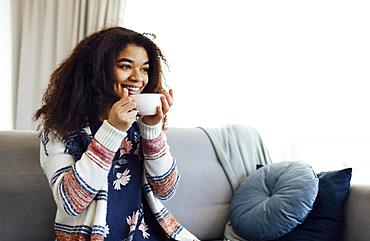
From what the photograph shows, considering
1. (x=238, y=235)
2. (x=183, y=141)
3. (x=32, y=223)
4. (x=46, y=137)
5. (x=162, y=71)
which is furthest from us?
(x=183, y=141)

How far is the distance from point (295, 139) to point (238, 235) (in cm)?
80

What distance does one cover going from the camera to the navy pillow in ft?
4.78

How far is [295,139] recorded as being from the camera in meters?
2.22

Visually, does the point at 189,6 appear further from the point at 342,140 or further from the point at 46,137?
the point at 46,137

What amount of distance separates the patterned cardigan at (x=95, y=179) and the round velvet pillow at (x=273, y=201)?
0.33 meters

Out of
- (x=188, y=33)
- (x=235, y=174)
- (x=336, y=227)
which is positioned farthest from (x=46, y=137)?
(x=188, y=33)

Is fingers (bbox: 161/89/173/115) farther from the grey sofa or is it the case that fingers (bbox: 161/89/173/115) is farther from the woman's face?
the grey sofa

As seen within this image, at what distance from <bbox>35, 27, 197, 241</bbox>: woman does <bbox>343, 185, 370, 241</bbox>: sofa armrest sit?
570mm

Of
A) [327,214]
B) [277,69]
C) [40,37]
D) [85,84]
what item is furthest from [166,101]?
[40,37]

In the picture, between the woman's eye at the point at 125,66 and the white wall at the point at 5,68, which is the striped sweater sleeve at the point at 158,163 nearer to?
the woman's eye at the point at 125,66

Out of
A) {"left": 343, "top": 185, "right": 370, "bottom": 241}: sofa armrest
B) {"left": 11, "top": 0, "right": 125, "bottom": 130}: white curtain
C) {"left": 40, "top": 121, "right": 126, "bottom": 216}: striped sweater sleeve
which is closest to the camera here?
{"left": 40, "top": 121, "right": 126, "bottom": 216}: striped sweater sleeve

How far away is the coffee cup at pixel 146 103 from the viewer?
108cm

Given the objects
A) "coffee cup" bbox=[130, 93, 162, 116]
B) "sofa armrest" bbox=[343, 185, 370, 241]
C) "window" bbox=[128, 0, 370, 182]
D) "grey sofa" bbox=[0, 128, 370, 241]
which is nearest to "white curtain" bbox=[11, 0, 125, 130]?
"window" bbox=[128, 0, 370, 182]

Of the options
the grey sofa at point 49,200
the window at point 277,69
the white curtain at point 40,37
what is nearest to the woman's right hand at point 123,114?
the grey sofa at point 49,200
